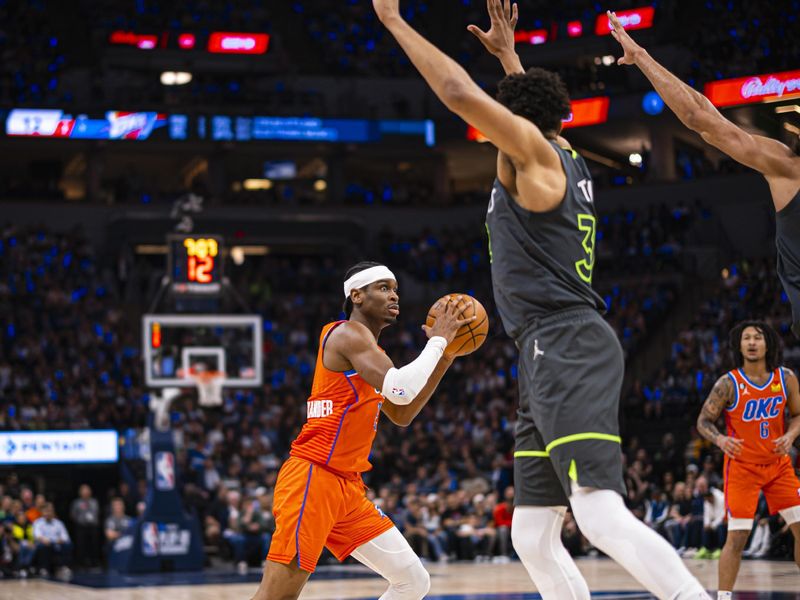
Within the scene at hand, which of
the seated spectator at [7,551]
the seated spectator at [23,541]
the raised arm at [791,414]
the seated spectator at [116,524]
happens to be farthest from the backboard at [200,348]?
the raised arm at [791,414]

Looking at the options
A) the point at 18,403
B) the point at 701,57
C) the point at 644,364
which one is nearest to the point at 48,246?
the point at 18,403

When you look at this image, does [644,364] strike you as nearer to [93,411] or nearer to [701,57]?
[701,57]

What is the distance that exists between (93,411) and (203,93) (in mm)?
13675

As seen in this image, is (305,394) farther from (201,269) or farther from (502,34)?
(502,34)

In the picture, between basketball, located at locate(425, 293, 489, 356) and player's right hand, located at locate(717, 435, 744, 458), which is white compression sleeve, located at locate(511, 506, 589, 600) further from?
→ player's right hand, located at locate(717, 435, 744, 458)

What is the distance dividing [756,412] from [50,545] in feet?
42.0

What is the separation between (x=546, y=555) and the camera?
4.57 meters

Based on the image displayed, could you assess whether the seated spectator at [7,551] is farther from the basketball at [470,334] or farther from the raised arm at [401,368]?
the basketball at [470,334]

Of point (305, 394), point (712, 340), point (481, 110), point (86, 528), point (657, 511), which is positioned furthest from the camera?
point (305, 394)

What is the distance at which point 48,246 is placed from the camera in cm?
3130

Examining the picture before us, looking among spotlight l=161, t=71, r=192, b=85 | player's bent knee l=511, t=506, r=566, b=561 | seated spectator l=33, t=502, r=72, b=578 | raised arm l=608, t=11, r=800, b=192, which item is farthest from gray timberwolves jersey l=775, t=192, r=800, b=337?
spotlight l=161, t=71, r=192, b=85

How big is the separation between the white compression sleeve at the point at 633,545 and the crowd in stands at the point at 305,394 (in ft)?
45.8

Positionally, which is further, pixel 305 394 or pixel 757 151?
pixel 305 394

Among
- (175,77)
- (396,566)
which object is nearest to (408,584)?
(396,566)
